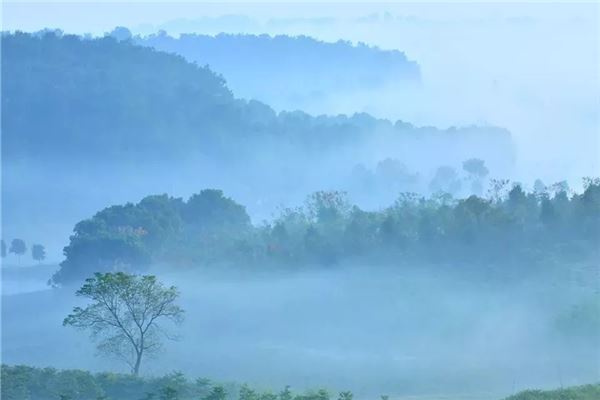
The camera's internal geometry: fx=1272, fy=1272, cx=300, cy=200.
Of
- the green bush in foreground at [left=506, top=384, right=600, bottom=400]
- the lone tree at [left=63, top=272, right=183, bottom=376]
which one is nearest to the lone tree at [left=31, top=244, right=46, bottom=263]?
the lone tree at [left=63, top=272, right=183, bottom=376]

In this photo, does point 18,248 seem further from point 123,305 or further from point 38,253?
point 123,305

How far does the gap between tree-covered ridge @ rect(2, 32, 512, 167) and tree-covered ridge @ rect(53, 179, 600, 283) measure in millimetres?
67754

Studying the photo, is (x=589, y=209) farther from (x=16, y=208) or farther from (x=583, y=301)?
(x=16, y=208)

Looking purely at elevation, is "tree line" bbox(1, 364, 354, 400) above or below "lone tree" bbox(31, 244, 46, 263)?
below

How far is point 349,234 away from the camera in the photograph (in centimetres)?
5566

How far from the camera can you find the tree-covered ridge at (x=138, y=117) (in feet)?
446

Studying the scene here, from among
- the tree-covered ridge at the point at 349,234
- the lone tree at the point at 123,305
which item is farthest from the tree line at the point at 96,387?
the tree-covered ridge at the point at 349,234

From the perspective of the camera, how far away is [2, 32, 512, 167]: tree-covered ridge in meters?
136

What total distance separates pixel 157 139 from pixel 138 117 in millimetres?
3232

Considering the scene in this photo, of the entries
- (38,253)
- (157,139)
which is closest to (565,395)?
(38,253)

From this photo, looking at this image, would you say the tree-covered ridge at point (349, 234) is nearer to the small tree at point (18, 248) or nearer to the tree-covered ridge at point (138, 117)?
the small tree at point (18, 248)

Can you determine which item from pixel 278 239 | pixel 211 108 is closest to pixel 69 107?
pixel 211 108

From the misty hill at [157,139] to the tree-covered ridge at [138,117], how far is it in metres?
0.15

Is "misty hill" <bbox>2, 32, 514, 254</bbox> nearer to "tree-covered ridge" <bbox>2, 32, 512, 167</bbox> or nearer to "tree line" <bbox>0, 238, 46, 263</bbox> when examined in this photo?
"tree-covered ridge" <bbox>2, 32, 512, 167</bbox>
